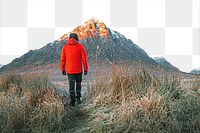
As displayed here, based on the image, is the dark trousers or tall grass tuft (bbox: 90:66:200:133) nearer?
tall grass tuft (bbox: 90:66:200:133)

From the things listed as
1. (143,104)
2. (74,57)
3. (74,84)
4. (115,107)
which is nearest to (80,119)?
(115,107)

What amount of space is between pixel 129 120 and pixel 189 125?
1274mm

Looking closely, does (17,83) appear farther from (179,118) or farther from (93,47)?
(93,47)

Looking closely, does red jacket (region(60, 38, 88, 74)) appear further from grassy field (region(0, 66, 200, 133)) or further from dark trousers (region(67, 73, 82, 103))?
grassy field (region(0, 66, 200, 133))

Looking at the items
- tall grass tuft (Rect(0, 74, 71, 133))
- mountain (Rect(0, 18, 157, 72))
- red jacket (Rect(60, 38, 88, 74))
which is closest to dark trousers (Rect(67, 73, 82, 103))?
red jacket (Rect(60, 38, 88, 74))

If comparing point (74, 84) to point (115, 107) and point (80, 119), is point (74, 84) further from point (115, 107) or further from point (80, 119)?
point (115, 107)

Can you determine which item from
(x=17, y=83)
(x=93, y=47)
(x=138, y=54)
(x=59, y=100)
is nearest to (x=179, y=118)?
(x=59, y=100)

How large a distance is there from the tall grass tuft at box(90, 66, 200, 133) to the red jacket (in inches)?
34.2

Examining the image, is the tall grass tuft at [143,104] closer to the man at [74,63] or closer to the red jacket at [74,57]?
the man at [74,63]

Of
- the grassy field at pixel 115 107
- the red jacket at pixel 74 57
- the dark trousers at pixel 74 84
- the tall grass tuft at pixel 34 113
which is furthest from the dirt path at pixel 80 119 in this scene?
the red jacket at pixel 74 57

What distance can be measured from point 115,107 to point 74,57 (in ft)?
7.48

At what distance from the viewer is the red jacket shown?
34.0ft

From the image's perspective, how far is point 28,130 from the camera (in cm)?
874

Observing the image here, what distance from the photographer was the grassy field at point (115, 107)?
804cm
